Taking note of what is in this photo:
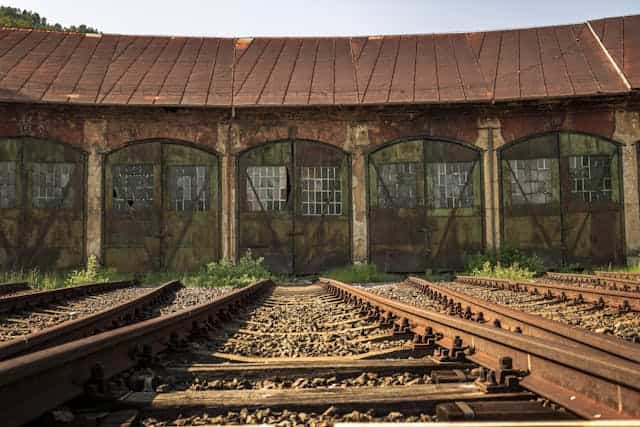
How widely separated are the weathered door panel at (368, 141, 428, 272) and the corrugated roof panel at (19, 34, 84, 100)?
950cm

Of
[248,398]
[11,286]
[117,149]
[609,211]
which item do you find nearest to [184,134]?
[117,149]

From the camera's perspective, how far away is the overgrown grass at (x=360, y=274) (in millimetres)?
16406

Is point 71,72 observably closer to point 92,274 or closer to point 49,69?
point 49,69

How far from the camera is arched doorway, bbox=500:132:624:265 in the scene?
683 inches

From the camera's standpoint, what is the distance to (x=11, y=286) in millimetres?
11234

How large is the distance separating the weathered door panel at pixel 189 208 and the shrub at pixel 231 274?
644 millimetres

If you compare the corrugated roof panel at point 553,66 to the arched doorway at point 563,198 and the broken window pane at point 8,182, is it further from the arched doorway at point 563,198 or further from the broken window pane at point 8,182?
the broken window pane at point 8,182

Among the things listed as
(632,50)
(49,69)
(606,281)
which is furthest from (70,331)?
(632,50)

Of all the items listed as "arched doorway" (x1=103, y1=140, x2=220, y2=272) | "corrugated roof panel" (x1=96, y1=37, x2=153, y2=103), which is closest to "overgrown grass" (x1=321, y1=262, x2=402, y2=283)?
"arched doorway" (x1=103, y1=140, x2=220, y2=272)

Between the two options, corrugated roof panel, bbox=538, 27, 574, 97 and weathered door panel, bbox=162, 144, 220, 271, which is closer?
corrugated roof panel, bbox=538, 27, 574, 97

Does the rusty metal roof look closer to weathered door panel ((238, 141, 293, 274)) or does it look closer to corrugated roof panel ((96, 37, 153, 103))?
corrugated roof panel ((96, 37, 153, 103))

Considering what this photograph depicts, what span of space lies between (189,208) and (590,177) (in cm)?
1114

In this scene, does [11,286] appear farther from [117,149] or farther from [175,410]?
[175,410]

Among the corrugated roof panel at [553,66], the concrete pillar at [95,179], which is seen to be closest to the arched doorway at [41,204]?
the concrete pillar at [95,179]
